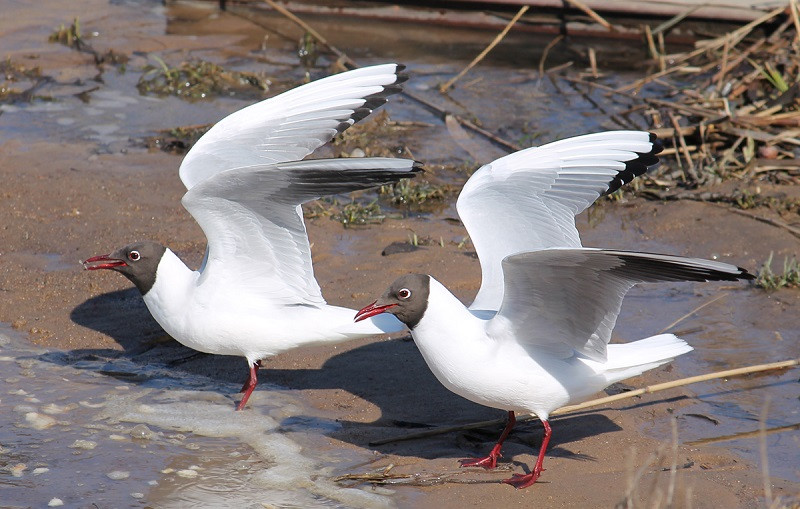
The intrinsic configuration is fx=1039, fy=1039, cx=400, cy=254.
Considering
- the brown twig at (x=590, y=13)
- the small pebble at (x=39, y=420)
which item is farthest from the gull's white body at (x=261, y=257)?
the brown twig at (x=590, y=13)

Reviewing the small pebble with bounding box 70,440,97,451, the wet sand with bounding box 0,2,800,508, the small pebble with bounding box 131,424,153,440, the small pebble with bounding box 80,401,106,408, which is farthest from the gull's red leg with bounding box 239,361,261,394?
the small pebble with bounding box 70,440,97,451

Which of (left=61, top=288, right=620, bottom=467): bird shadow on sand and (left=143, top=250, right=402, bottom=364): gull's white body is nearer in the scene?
(left=61, top=288, right=620, bottom=467): bird shadow on sand

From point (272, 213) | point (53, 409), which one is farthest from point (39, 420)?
point (272, 213)

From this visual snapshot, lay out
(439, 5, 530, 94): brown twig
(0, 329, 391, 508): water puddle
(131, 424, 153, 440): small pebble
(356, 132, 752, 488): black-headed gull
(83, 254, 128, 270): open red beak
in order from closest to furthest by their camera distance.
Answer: (356, 132, 752, 488): black-headed gull → (0, 329, 391, 508): water puddle → (131, 424, 153, 440): small pebble → (83, 254, 128, 270): open red beak → (439, 5, 530, 94): brown twig

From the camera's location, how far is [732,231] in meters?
6.77

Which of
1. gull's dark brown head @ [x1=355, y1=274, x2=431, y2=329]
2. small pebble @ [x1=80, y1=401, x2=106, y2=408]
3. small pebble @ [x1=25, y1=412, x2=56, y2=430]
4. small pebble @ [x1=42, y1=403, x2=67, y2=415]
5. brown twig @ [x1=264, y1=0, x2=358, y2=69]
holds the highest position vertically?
brown twig @ [x1=264, y1=0, x2=358, y2=69]

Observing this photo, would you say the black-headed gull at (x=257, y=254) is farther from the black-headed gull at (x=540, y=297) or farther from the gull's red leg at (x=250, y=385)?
the black-headed gull at (x=540, y=297)

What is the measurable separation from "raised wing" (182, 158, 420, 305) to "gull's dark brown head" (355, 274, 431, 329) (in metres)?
0.47

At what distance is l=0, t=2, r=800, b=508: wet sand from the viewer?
445cm

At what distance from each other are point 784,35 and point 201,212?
6.43 m

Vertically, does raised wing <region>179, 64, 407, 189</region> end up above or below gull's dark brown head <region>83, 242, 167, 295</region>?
above

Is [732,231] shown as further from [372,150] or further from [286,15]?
[286,15]

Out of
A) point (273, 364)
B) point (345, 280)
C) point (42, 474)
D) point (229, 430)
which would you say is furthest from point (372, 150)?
point (42, 474)

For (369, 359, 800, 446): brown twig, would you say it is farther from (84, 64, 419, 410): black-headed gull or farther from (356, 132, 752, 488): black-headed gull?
(84, 64, 419, 410): black-headed gull
